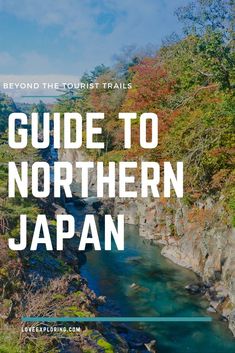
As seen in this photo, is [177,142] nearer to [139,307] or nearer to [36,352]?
[139,307]

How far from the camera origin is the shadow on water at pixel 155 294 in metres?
18.5

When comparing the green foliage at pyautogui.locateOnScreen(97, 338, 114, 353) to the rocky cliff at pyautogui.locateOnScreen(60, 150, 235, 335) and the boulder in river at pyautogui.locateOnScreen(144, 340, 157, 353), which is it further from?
the rocky cliff at pyautogui.locateOnScreen(60, 150, 235, 335)

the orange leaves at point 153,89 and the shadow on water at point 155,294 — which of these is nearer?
the shadow on water at point 155,294

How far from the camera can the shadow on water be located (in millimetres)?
18547

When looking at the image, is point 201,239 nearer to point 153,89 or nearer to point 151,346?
point 151,346

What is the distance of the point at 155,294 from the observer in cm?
2312

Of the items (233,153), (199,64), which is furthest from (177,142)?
(199,64)

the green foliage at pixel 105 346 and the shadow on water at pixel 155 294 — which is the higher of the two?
the green foliage at pixel 105 346

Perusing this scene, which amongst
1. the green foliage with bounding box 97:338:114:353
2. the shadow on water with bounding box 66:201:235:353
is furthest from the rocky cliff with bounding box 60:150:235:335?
the green foliage with bounding box 97:338:114:353

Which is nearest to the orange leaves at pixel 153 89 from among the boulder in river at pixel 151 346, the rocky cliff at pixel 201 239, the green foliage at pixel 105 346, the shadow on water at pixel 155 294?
the rocky cliff at pixel 201 239

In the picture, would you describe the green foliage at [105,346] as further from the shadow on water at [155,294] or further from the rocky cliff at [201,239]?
the rocky cliff at [201,239]

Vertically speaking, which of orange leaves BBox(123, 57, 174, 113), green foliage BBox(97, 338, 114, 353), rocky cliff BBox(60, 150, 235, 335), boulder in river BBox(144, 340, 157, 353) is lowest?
boulder in river BBox(144, 340, 157, 353)

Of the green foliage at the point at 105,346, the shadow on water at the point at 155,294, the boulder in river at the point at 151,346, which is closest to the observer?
the green foliage at the point at 105,346

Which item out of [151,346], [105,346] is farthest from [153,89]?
[105,346]
